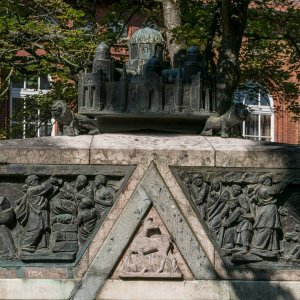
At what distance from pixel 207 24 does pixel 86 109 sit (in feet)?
33.7

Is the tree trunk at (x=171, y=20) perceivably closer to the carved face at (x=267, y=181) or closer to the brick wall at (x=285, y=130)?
the carved face at (x=267, y=181)

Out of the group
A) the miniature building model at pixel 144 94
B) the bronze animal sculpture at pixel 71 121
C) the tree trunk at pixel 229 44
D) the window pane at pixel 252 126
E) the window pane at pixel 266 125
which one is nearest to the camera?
the bronze animal sculpture at pixel 71 121

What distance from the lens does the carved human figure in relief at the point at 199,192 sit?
32.2ft

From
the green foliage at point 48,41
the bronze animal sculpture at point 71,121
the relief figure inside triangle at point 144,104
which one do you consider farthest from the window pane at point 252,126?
the bronze animal sculpture at point 71,121

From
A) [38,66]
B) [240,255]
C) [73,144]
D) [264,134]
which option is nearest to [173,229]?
[240,255]

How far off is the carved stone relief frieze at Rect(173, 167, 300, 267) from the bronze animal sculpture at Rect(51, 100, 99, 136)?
3.86ft

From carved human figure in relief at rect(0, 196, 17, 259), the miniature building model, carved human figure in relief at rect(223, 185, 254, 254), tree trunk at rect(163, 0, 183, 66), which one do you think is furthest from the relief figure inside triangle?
tree trunk at rect(163, 0, 183, 66)

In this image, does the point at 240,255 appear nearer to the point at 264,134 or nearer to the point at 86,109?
the point at 86,109

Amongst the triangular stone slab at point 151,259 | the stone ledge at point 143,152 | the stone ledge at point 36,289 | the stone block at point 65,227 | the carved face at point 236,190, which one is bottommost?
the stone ledge at point 36,289

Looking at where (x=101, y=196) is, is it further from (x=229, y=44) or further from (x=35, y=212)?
(x=229, y=44)

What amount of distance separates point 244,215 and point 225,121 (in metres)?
1.21

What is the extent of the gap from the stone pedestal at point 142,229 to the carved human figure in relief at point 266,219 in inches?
5.9

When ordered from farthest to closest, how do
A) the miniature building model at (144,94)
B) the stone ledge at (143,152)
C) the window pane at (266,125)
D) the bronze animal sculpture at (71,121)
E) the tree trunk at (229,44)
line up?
the window pane at (266,125) < the tree trunk at (229,44) < the miniature building model at (144,94) < the bronze animal sculpture at (71,121) < the stone ledge at (143,152)

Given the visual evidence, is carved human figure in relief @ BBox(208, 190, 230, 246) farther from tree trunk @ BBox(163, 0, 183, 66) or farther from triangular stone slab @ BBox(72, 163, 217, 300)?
tree trunk @ BBox(163, 0, 183, 66)
